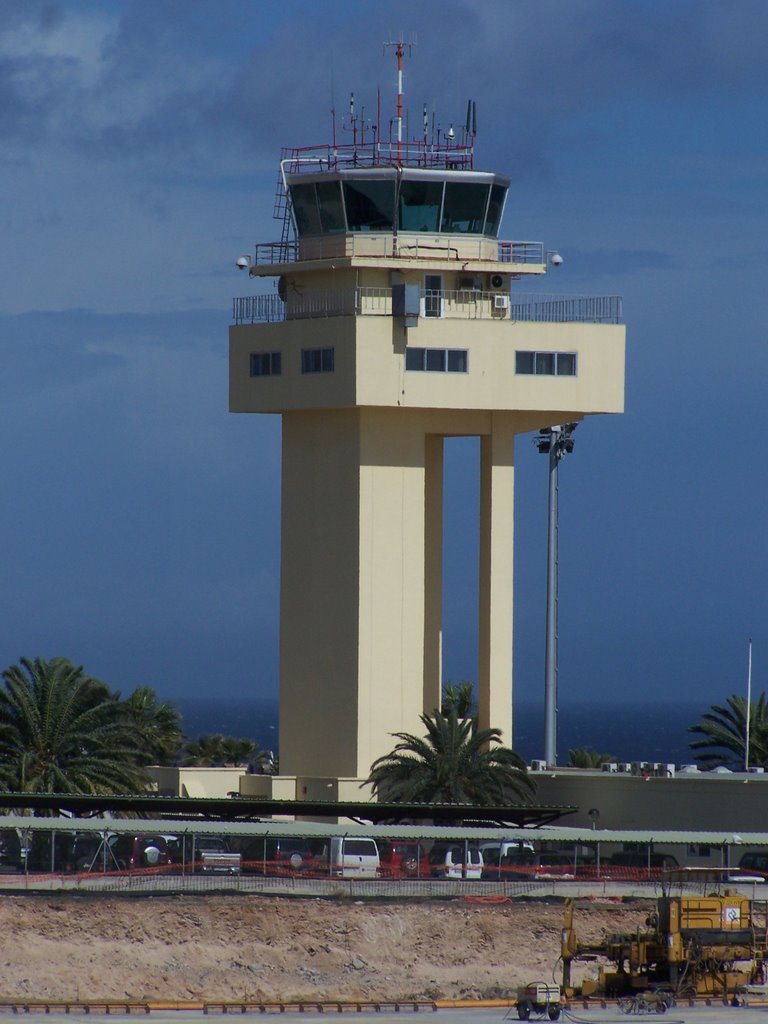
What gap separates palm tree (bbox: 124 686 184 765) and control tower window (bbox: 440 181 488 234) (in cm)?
2439

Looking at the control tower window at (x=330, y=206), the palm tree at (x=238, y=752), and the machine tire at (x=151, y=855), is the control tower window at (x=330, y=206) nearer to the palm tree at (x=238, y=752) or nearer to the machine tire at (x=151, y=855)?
the machine tire at (x=151, y=855)

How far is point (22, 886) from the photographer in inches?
2325

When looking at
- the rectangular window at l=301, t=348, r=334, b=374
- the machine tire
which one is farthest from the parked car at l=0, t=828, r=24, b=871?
the rectangular window at l=301, t=348, r=334, b=374

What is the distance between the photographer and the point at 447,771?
70.3 m

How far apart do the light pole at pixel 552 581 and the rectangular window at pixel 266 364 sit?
41.6ft

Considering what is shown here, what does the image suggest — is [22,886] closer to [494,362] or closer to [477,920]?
[477,920]

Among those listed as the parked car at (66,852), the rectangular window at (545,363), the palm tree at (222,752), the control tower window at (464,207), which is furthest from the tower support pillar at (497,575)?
the palm tree at (222,752)

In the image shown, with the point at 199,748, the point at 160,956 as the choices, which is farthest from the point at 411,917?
the point at 199,748

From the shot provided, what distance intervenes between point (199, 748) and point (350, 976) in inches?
1636

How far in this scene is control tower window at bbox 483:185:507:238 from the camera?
246ft

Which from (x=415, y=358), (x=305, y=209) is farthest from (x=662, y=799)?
(x=305, y=209)

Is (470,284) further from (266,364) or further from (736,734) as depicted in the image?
(736,734)

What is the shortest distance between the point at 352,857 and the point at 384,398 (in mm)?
15763

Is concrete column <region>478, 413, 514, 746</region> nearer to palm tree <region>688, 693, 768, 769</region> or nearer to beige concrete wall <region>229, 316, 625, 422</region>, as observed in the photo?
beige concrete wall <region>229, 316, 625, 422</region>
